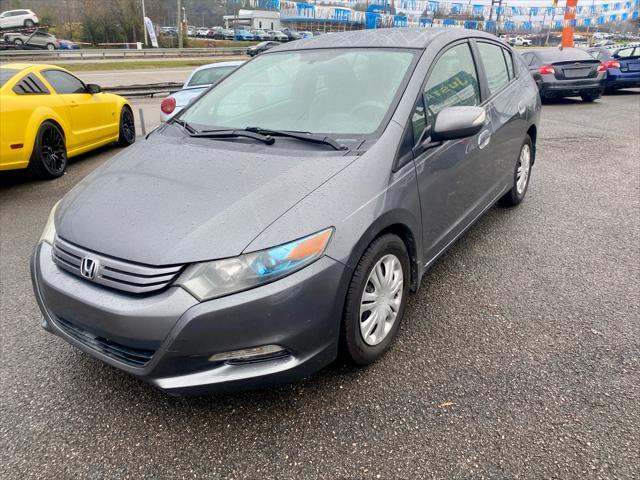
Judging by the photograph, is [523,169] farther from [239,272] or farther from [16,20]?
[16,20]

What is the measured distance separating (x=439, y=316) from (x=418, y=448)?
111 cm

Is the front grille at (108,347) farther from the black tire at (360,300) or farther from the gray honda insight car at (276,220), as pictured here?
the black tire at (360,300)

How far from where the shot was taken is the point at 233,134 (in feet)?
9.37

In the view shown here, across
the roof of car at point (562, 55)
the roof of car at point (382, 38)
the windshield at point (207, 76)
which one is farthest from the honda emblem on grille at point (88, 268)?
the roof of car at point (562, 55)

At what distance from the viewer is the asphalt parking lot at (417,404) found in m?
2.00

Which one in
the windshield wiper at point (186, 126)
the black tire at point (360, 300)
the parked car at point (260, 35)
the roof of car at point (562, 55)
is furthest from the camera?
the parked car at point (260, 35)

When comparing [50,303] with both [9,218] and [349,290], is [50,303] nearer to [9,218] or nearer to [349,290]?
[349,290]

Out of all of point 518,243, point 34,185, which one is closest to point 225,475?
point 518,243

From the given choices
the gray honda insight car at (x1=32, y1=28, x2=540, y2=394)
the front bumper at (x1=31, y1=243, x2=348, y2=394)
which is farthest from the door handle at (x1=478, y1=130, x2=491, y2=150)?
the front bumper at (x1=31, y1=243, x2=348, y2=394)

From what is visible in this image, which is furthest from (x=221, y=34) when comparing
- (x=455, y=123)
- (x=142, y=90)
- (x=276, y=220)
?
(x=276, y=220)

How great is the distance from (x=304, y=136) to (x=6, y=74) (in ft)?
17.5

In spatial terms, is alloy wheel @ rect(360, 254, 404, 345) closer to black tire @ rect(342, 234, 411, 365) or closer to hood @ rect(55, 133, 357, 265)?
black tire @ rect(342, 234, 411, 365)

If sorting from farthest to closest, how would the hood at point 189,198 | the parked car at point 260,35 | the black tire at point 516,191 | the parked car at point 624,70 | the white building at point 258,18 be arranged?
the white building at point 258,18
the parked car at point 260,35
the parked car at point 624,70
the black tire at point 516,191
the hood at point 189,198

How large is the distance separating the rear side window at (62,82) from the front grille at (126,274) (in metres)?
5.73
